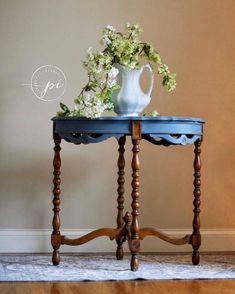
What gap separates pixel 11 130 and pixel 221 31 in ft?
4.17

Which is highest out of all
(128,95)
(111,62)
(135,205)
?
(111,62)

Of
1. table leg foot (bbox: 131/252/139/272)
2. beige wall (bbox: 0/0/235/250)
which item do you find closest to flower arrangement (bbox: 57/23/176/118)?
beige wall (bbox: 0/0/235/250)

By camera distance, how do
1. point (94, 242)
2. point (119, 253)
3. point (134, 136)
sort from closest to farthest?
point (134, 136) < point (119, 253) < point (94, 242)

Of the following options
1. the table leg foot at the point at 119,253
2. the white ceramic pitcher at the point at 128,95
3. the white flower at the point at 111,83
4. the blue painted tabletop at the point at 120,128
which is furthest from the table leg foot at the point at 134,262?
the white flower at the point at 111,83

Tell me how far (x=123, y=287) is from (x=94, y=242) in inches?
32.9

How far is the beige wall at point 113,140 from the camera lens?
3.03m

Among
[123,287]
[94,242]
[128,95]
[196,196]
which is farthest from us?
[94,242]

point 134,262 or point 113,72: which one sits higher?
point 113,72

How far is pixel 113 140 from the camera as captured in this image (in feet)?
10.2

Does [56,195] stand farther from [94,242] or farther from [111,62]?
[111,62]

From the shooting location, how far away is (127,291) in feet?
7.20

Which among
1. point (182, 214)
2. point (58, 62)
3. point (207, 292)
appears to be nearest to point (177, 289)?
point (207, 292)

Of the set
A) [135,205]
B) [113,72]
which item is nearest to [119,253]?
[135,205]

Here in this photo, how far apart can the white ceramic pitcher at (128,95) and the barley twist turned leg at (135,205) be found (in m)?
0.20
